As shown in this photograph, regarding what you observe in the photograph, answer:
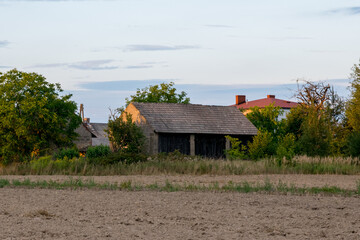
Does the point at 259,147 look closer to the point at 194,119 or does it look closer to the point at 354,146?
the point at 194,119

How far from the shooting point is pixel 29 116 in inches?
2216

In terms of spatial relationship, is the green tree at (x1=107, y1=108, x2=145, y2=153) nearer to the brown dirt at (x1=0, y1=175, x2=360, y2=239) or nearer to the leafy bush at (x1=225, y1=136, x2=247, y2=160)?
the leafy bush at (x1=225, y1=136, x2=247, y2=160)

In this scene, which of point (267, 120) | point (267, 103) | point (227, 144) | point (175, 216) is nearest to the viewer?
point (175, 216)

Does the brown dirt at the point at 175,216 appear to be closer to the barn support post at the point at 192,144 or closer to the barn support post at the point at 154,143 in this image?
the barn support post at the point at 154,143

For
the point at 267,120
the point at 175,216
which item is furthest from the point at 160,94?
the point at 175,216

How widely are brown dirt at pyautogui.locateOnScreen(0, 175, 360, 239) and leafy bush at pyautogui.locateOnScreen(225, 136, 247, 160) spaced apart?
2628 centimetres

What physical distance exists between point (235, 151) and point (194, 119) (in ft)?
19.1

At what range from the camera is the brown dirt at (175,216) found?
12492mm

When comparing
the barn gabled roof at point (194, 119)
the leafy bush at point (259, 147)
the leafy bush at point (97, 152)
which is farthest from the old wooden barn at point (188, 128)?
the leafy bush at point (97, 152)

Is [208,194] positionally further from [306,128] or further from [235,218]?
[306,128]

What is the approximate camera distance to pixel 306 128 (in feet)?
138

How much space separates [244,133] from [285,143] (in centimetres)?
423

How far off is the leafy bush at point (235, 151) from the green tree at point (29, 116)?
1767cm

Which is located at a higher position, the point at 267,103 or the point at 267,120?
the point at 267,103
